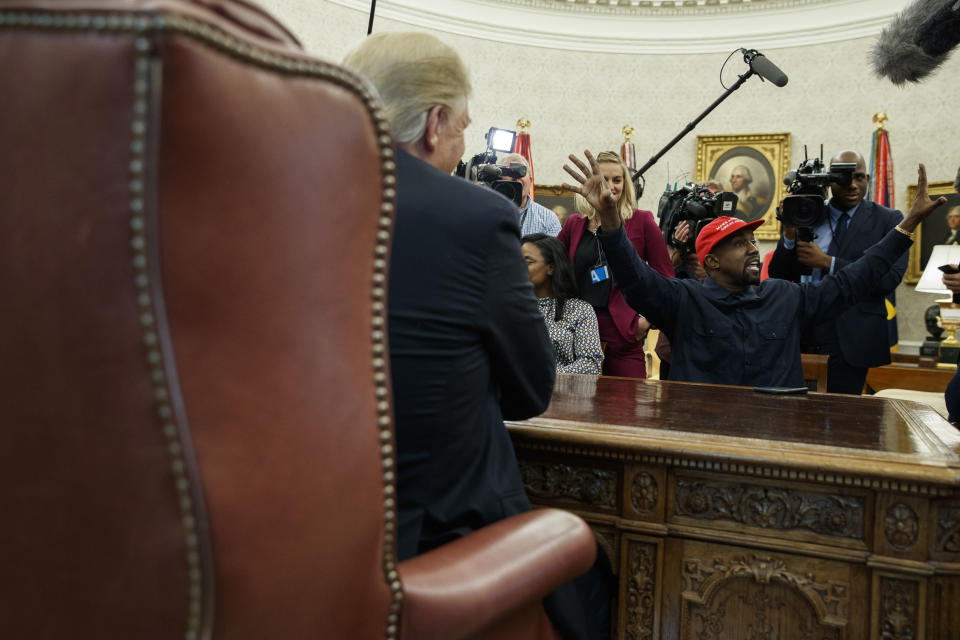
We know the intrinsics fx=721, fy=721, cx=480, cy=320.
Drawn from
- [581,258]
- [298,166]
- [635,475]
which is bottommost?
[635,475]

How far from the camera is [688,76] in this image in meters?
9.45

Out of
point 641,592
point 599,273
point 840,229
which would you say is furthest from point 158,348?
point 840,229

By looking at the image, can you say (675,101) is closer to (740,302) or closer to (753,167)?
(753,167)

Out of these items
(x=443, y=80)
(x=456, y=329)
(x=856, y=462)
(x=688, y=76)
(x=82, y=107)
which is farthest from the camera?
(x=688, y=76)

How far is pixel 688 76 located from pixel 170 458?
998 centimetres

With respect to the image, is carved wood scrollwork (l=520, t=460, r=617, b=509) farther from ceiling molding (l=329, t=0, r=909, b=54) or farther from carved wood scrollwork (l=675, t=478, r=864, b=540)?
ceiling molding (l=329, t=0, r=909, b=54)

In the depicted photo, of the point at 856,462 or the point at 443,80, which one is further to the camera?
the point at 443,80

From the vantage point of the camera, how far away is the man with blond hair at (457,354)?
40.3 inches

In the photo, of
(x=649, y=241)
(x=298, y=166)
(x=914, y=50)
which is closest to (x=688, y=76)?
(x=649, y=241)

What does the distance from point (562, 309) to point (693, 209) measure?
1177mm

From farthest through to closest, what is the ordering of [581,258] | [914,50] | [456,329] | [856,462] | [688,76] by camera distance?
[688,76] → [581,258] → [914,50] → [856,462] → [456,329]

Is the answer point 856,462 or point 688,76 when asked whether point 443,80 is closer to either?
point 856,462

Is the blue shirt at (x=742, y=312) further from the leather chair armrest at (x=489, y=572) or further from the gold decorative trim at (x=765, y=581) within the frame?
the leather chair armrest at (x=489, y=572)

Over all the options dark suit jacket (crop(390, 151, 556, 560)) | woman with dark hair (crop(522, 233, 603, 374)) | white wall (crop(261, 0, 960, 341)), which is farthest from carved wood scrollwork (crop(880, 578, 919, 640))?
white wall (crop(261, 0, 960, 341))
